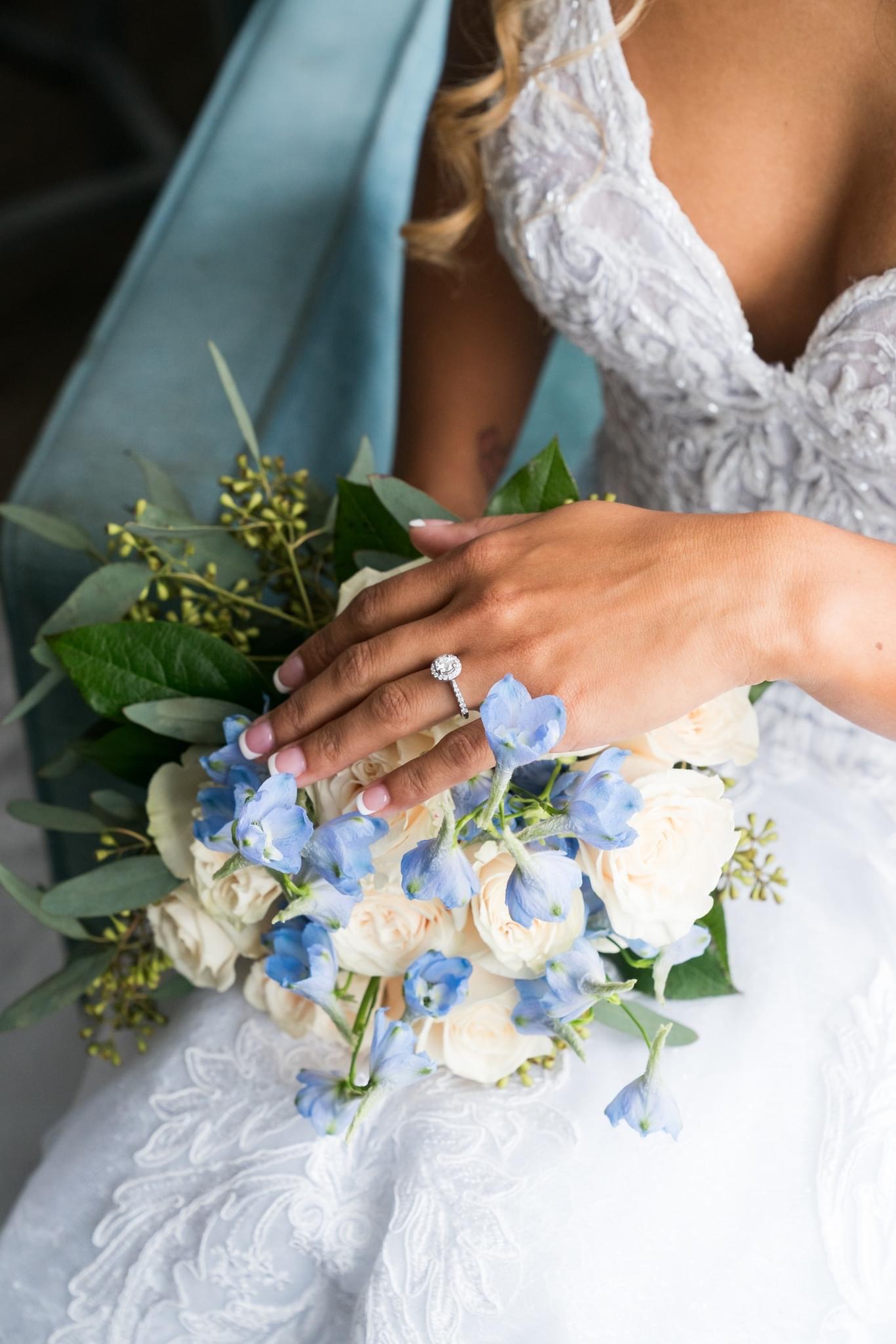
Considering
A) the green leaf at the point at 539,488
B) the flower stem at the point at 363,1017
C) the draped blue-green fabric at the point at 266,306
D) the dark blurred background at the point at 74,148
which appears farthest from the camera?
the dark blurred background at the point at 74,148

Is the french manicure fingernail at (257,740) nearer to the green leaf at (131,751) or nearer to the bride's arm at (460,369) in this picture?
the green leaf at (131,751)

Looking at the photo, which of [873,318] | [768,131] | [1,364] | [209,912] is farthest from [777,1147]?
[1,364]

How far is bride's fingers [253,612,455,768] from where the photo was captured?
0.60 metres

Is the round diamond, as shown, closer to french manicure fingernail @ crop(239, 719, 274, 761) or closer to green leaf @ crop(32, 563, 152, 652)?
french manicure fingernail @ crop(239, 719, 274, 761)

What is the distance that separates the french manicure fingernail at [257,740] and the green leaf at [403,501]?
16 cm

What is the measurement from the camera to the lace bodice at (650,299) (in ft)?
2.53

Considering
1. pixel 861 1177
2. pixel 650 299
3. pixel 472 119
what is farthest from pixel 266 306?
pixel 861 1177

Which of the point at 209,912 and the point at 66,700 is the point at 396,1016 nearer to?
the point at 209,912

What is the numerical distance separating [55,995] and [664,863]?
416mm

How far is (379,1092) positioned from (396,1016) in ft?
0.30

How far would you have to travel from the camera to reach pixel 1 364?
8.39 ft

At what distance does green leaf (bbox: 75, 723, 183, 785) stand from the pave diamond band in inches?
7.9

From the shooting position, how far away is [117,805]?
0.72 meters

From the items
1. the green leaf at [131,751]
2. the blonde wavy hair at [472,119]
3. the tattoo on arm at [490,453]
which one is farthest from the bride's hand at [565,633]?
the tattoo on arm at [490,453]
